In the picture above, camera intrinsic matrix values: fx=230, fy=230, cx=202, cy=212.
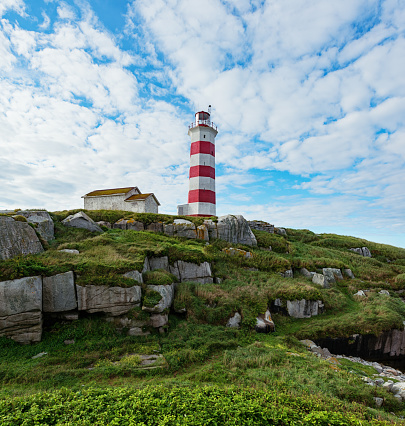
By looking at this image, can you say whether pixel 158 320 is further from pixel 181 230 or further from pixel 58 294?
pixel 181 230

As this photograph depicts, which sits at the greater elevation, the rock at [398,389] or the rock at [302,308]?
the rock at [302,308]

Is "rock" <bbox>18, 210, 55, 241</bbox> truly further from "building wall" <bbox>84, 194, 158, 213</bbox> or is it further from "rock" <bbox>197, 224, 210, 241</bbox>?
"building wall" <bbox>84, 194, 158, 213</bbox>

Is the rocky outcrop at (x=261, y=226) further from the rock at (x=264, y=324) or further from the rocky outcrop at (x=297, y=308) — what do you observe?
the rock at (x=264, y=324)

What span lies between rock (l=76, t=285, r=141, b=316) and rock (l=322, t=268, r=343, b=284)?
1694cm

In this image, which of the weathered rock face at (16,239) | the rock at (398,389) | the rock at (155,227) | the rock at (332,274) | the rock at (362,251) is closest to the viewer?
the rock at (398,389)

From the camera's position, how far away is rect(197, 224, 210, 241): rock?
2275 cm

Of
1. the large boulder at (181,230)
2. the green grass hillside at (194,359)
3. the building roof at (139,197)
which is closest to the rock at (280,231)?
the green grass hillside at (194,359)

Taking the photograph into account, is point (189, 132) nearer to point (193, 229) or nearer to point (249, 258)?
point (193, 229)

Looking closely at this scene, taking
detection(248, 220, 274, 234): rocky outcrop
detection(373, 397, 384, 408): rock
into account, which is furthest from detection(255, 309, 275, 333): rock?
detection(248, 220, 274, 234): rocky outcrop

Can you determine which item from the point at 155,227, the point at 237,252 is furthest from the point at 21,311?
the point at 237,252

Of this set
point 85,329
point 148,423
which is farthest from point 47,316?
point 148,423

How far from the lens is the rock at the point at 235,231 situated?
77.8 ft

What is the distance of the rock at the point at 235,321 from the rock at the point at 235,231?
10782 mm

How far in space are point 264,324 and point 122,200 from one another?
24.4m
